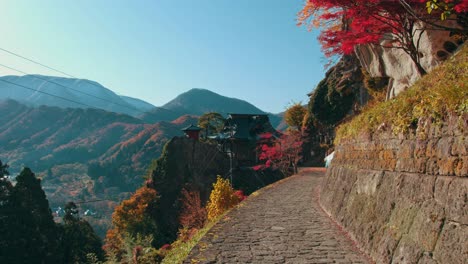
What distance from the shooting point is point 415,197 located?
4305 mm

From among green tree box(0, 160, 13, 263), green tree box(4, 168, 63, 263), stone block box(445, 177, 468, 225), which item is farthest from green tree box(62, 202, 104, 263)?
stone block box(445, 177, 468, 225)

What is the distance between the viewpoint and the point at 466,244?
10.0 feet

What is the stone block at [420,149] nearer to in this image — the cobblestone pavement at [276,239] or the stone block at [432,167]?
the stone block at [432,167]

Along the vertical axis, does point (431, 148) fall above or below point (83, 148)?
above

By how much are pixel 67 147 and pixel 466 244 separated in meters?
132

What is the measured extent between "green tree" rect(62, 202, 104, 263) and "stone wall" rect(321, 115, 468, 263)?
86.1 ft

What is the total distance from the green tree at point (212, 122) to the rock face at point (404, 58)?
38452 mm

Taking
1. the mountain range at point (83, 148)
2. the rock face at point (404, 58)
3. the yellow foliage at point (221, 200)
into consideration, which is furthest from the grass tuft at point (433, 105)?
the mountain range at point (83, 148)

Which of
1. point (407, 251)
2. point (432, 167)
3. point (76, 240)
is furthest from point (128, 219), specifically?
point (432, 167)

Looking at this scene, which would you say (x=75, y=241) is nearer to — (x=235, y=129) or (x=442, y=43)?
(x=235, y=129)

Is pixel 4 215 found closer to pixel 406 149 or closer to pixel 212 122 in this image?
pixel 406 149

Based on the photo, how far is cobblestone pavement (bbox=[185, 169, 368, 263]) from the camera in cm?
549

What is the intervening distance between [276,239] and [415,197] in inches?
121

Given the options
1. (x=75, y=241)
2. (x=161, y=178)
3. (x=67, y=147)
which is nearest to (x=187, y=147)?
(x=161, y=178)
